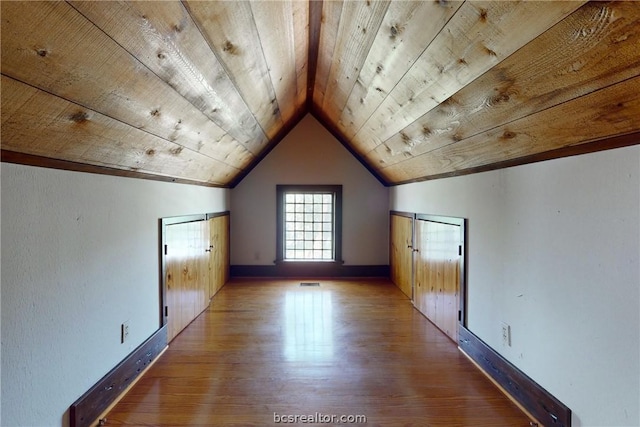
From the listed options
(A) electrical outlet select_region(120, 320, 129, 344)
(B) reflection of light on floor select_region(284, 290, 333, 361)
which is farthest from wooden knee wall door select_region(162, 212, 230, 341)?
(B) reflection of light on floor select_region(284, 290, 333, 361)

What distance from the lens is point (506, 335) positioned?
2.14 m

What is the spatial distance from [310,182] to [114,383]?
12.5ft

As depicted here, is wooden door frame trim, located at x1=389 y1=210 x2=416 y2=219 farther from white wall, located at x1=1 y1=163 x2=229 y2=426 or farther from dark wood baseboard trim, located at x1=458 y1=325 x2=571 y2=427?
white wall, located at x1=1 y1=163 x2=229 y2=426

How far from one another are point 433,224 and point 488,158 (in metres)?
1.25

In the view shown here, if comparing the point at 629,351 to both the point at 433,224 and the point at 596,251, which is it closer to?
the point at 596,251

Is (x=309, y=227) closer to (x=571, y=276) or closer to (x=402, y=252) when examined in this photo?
(x=402, y=252)

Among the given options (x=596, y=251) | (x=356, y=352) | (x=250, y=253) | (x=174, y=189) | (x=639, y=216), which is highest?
(x=174, y=189)

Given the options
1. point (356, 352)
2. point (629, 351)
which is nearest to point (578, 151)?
point (629, 351)

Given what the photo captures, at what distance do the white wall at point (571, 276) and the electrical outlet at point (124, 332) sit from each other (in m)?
2.59

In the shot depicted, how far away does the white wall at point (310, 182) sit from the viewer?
5227 millimetres

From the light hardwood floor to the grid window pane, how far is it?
1.89 metres

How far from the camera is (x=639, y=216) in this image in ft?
4.17

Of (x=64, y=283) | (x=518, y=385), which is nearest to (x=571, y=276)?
(x=518, y=385)

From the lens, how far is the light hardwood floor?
1904 millimetres
